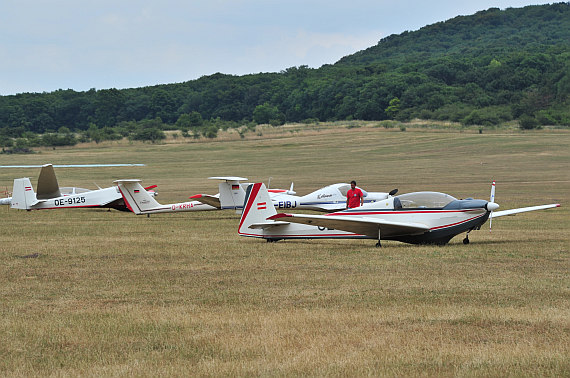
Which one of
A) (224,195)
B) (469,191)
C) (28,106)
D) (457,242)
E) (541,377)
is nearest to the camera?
(541,377)

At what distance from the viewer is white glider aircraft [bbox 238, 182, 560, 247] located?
1455cm

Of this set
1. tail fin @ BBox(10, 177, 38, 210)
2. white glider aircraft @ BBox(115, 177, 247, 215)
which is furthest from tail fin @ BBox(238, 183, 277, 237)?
tail fin @ BBox(10, 177, 38, 210)

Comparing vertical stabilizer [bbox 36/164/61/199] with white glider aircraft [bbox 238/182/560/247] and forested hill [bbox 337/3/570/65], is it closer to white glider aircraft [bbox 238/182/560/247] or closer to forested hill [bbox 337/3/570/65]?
white glider aircraft [bbox 238/182/560/247]

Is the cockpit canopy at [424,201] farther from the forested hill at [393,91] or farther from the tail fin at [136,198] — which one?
the forested hill at [393,91]

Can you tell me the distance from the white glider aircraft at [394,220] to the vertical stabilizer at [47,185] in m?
13.0

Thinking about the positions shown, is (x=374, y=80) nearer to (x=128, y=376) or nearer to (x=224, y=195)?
(x=224, y=195)

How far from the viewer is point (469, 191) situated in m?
35.1

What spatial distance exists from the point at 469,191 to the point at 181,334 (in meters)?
29.2

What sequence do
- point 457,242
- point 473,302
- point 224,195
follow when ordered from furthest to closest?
point 224,195
point 457,242
point 473,302

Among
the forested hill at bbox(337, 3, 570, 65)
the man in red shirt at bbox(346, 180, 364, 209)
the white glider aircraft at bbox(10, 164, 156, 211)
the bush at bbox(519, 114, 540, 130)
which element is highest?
the forested hill at bbox(337, 3, 570, 65)

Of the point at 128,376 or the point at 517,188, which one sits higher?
the point at 128,376

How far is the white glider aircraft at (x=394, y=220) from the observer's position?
14555 millimetres

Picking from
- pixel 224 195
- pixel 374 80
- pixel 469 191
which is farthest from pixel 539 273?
pixel 374 80

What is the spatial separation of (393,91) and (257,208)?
98040 mm
